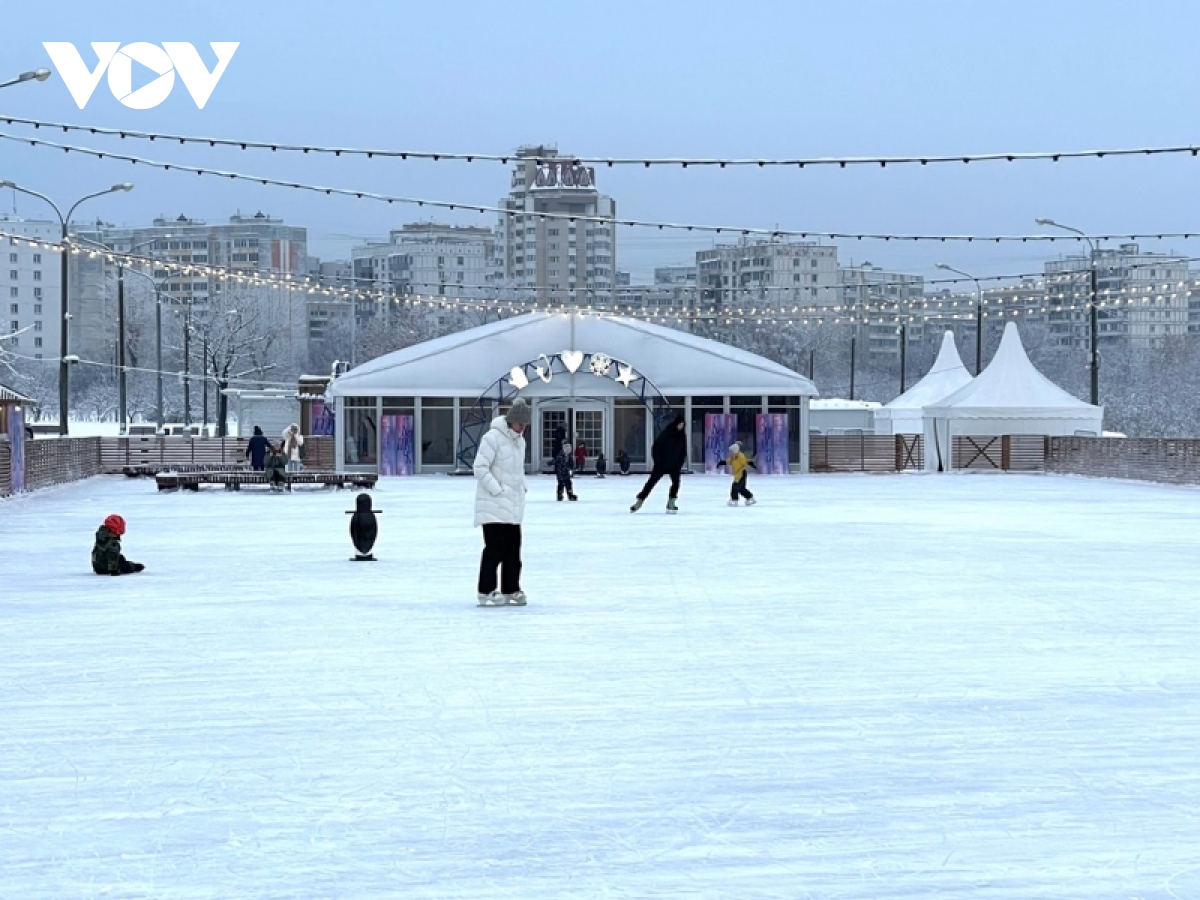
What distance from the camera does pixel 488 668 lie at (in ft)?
33.2

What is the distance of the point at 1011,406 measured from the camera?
50.7 metres

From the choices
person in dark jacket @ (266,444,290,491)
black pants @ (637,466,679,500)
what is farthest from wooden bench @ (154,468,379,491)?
black pants @ (637,466,679,500)

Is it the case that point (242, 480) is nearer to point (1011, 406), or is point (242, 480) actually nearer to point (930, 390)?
point (1011, 406)

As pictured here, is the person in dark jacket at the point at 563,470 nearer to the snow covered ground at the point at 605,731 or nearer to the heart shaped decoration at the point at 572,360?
the snow covered ground at the point at 605,731

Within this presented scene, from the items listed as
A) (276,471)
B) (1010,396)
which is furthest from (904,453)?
(276,471)

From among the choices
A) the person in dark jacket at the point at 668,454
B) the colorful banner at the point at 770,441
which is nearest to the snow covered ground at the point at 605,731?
the person in dark jacket at the point at 668,454

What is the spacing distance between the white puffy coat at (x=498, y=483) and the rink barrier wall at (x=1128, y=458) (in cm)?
3114

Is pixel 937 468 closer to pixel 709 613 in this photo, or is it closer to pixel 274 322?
pixel 709 613

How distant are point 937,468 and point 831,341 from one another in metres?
84.1

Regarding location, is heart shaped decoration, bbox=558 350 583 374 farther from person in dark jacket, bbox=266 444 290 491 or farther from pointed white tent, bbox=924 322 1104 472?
person in dark jacket, bbox=266 444 290 491

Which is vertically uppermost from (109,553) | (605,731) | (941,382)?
(941,382)

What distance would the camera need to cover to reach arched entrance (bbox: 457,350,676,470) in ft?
167

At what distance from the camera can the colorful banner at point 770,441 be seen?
52.0 metres

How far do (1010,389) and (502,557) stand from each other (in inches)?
1566
